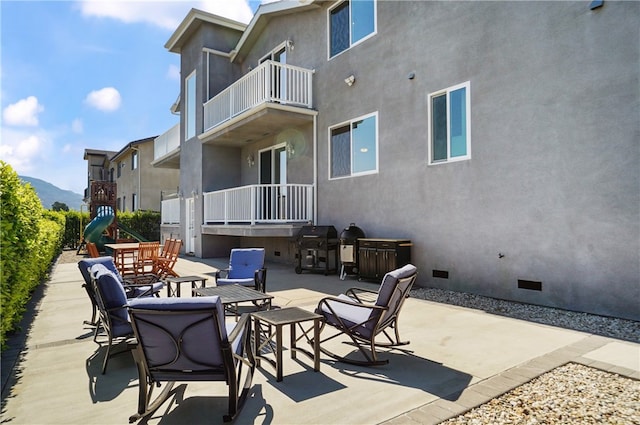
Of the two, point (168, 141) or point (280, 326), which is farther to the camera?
point (168, 141)

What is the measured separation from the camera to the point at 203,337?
2.82m

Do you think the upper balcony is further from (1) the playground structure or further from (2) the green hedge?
(1) the playground structure

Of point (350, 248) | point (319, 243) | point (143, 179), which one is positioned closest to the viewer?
point (350, 248)

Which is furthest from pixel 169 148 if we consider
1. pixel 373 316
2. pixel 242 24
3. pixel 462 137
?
pixel 373 316

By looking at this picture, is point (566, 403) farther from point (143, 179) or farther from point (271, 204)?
point (143, 179)

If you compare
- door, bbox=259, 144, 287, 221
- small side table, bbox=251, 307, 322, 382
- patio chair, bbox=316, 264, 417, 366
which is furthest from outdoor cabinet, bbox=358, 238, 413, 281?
small side table, bbox=251, 307, 322, 382

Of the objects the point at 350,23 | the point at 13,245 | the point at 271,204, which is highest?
the point at 350,23

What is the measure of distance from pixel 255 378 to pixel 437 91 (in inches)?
273

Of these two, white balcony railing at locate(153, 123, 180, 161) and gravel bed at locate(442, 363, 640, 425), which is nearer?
gravel bed at locate(442, 363, 640, 425)

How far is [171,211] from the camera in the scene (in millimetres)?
18250

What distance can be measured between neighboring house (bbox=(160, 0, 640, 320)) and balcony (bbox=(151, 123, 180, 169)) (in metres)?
5.64

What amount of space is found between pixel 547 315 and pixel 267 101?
8631mm

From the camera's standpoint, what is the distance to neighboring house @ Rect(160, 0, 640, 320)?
5.71 meters

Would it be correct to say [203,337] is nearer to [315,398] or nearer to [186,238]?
[315,398]
